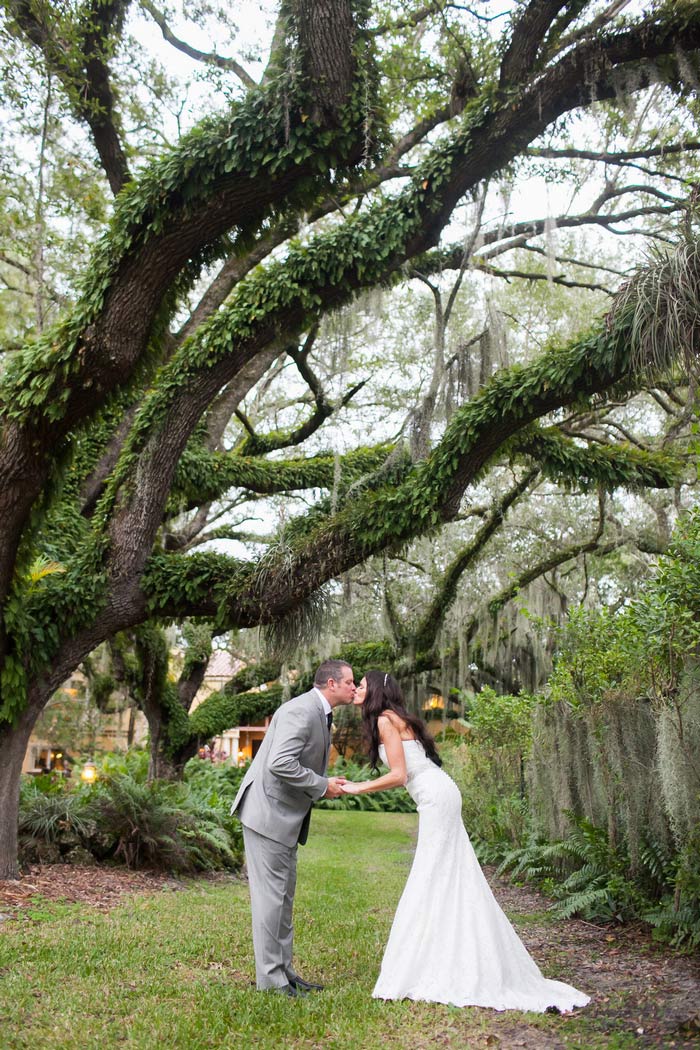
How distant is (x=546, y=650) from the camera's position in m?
15.6

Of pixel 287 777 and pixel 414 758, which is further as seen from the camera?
pixel 414 758

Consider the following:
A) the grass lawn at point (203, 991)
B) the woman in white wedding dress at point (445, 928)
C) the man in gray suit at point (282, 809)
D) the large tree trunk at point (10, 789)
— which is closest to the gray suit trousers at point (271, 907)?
the man in gray suit at point (282, 809)

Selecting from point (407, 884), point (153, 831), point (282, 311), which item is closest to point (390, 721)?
point (407, 884)

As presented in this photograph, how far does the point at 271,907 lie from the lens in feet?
13.9

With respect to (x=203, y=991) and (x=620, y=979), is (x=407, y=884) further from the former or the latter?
(x=620, y=979)

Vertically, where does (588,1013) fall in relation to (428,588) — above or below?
below

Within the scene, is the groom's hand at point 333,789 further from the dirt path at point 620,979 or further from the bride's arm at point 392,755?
the dirt path at point 620,979

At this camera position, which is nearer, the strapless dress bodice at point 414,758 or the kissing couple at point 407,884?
the kissing couple at point 407,884

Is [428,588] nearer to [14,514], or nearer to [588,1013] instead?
[14,514]

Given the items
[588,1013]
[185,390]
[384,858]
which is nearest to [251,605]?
[185,390]

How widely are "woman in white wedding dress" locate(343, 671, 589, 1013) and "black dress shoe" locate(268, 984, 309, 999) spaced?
0.39m

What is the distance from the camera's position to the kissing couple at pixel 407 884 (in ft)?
13.6

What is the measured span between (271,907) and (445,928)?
900mm

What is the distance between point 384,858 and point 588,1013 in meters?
7.95
